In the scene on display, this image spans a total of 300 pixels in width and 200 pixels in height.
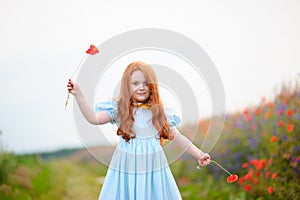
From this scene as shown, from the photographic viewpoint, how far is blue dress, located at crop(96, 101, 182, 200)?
2.85 meters

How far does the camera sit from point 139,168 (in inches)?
113

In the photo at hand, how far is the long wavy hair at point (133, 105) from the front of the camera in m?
2.87

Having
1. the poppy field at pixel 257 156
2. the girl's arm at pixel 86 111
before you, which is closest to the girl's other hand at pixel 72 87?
the girl's arm at pixel 86 111

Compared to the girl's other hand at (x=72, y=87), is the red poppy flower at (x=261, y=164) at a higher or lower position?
lower

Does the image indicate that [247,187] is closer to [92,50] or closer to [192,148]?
[192,148]

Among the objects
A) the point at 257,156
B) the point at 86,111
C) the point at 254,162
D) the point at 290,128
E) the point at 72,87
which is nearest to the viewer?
the point at 72,87

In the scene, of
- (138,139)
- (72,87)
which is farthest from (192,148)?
(72,87)

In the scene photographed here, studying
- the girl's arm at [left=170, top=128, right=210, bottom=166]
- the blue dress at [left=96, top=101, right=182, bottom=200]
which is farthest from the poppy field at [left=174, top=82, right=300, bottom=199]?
the blue dress at [left=96, top=101, right=182, bottom=200]

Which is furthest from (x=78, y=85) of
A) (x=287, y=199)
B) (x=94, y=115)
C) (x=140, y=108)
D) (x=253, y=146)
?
(x=253, y=146)

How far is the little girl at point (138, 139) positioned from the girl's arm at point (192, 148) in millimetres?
87

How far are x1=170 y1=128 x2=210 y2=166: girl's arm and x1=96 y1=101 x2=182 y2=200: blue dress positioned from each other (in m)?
0.14

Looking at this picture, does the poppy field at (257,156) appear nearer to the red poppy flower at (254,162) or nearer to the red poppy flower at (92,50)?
the red poppy flower at (254,162)

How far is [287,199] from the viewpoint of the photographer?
3982mm

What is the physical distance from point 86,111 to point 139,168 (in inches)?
17.2
